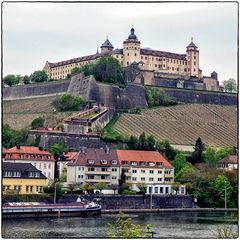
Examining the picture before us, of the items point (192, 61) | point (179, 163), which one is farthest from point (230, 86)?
point (179, 163)

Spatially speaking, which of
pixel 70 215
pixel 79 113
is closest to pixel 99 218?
pixel 70 215

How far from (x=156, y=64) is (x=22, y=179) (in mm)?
37428

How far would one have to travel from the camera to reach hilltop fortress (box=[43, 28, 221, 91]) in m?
61.0

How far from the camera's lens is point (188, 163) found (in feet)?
125

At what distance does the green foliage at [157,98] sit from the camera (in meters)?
53.4

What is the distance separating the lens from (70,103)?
1901 inches

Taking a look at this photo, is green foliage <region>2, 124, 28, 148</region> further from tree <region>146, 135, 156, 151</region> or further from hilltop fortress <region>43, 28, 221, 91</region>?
hilltop fortress <region>43, 28, 221, 91</region>

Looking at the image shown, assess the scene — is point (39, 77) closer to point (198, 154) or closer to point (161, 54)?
point (161, 54)

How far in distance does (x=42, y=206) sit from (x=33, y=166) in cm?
523

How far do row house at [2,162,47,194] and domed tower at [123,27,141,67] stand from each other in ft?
111

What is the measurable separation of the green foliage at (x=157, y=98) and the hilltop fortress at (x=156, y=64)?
3.74 metres

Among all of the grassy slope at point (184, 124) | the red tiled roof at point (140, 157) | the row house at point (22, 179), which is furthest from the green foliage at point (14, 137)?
the row house at point (22, 179)

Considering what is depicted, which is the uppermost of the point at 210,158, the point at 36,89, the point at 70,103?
the point at 36,89

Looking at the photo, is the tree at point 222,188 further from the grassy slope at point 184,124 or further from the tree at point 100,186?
the grassy slope at point 184,124
